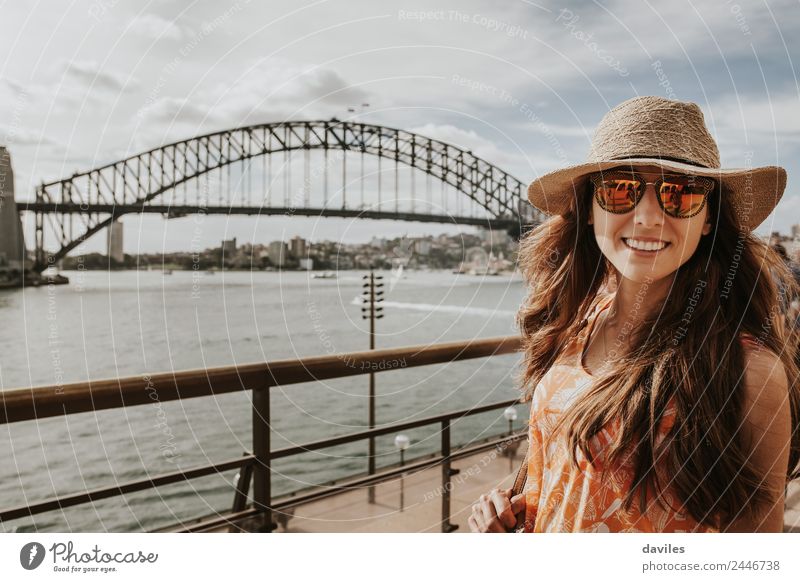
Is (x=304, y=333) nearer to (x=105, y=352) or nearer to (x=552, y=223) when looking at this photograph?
(x=105, y=352)

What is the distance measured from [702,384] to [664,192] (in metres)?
0.25

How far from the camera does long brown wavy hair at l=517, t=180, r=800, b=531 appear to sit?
70 cm

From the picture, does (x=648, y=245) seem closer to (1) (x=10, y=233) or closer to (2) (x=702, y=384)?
(2) (x=702, y=384)

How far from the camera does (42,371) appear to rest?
14.8m

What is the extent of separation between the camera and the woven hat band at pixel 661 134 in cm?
74

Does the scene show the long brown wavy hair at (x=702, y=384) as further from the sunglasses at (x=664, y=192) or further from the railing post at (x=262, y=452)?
the railing post at (x=262, y=452)

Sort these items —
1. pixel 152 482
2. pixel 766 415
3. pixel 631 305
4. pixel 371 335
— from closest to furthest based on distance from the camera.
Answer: pixel 766 415 → pixel 631 305 → pixel 152 482 → pixel 371 335

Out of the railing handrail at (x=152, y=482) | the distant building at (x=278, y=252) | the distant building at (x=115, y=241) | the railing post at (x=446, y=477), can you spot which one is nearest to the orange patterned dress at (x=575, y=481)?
→ the railing handrail at (x=152, y=482)

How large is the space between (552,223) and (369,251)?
4.09ft

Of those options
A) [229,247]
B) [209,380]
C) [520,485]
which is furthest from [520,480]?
[229,247]

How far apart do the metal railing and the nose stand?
0.69 m

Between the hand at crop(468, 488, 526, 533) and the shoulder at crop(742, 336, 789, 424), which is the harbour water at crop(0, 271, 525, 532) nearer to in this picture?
the hand at crop(468, 488, 526, 533)

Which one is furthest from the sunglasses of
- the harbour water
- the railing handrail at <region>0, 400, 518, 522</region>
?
the harbour water

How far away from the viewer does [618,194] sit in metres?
0.79
